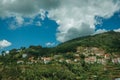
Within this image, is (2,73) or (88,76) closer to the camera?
(2,73)

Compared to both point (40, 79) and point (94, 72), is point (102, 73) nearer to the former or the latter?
point (94, 72)

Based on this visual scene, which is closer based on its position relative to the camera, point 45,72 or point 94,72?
point 45,72

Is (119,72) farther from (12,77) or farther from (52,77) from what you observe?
(12,77)

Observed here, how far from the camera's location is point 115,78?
Result: 172m

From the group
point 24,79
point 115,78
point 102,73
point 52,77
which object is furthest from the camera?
point 102,73

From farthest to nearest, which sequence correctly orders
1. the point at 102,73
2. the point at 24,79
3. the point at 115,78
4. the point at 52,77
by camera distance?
the point at 102,73 < the point at 115,78 < the point at 52,77 < the point at 24,79

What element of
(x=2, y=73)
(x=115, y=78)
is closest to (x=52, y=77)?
(x=2, y=73)

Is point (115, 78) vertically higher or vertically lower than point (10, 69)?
lower

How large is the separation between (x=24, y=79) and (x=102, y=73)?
6279cm

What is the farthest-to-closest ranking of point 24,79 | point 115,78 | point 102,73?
point 102,73
point 115,78
point 24,79

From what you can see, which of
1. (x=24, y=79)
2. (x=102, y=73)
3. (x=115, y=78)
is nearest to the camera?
(x=24, y=79)

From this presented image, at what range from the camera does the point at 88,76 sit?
577 feet

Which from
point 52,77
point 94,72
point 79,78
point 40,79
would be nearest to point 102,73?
point 94,72

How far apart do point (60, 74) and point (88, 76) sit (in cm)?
2218
